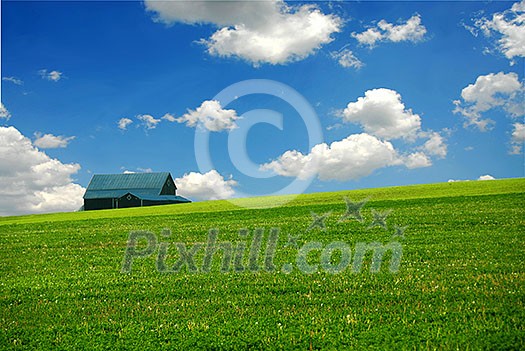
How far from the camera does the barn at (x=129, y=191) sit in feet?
A: 357

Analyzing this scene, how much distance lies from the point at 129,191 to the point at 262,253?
304 feet

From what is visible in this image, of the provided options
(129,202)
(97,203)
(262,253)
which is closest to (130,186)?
(129,202)

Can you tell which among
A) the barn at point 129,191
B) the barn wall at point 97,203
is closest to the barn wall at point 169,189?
the barn at point 129,191

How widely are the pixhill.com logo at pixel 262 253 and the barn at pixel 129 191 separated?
79.2m

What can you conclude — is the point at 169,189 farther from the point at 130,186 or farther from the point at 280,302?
the point at 280,302

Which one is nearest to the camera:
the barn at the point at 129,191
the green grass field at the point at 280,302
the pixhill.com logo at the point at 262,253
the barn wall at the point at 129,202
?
the green grass field at the point at 280,302

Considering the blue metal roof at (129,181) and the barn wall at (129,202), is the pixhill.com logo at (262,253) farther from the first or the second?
the blue metal roof at (129,181)

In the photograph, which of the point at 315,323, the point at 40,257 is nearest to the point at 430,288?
the point at 315,323

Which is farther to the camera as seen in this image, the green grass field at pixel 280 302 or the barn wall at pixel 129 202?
the barn wall at pixel 129 202

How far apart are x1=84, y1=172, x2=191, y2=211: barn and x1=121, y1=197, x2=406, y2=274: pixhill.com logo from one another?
7920 cm

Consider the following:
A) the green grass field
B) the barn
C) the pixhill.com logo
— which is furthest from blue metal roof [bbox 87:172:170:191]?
the green grass field

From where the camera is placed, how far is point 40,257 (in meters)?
26.2

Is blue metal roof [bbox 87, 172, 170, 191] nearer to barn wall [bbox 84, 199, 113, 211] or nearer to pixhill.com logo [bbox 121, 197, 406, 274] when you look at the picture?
barn wall [bbox 84, 199, 113, 211]

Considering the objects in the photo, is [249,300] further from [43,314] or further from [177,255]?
[177,255]
